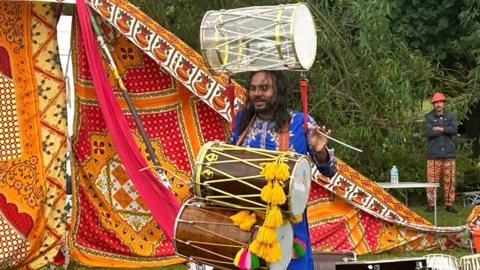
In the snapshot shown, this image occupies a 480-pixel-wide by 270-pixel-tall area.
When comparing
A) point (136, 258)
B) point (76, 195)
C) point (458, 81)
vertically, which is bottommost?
point (136, 258)

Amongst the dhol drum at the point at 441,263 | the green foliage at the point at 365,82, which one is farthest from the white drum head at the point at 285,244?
the green foliage at the point at 365,82

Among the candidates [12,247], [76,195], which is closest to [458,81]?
[76,195]

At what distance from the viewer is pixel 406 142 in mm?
9695

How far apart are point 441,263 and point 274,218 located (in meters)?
1.91

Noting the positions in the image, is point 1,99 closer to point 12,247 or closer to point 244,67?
point 12,247

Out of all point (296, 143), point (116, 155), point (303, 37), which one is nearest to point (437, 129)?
point (116, 155)

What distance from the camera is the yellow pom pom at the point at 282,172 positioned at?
3.72 metres

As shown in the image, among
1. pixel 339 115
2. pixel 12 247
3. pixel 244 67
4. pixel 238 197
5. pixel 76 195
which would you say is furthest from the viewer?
pixel 339 115

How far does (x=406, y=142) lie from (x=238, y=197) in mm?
6146

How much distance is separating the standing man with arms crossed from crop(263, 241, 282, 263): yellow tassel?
586 centimetres

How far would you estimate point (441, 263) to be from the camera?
519cm

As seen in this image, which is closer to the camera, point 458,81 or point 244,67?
point 244,67

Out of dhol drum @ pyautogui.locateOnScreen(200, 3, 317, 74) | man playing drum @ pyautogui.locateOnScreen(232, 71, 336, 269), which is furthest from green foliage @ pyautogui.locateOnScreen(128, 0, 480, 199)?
man playing drum @ pyautogui.locateOnScreen(232, 71, 336, 269)

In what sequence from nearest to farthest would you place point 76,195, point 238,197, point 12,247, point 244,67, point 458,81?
point 238,197 → point 244,67 → point 12,247 → point 76,195 → point 458,81
